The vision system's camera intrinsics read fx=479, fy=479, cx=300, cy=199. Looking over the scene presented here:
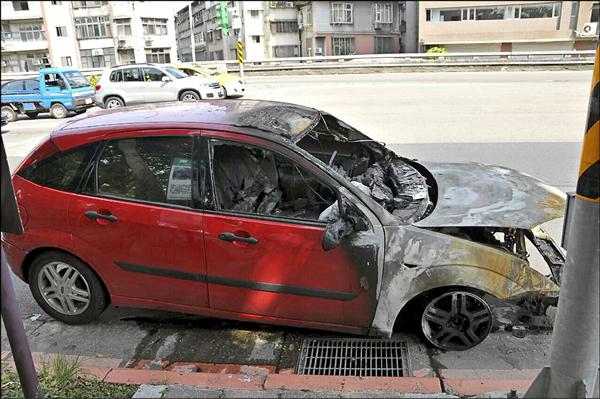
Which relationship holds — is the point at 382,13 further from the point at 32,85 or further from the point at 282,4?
the point at 32,85

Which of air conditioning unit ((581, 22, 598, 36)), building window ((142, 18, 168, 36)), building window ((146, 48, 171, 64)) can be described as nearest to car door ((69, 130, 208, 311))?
air conditioning unit ((581, 22, 598, 36))

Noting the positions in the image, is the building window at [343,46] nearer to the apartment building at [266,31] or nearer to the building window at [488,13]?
the apartment building at [266,31]

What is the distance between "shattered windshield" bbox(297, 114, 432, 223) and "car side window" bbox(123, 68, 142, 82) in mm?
14197

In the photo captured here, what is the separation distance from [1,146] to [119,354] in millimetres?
2067

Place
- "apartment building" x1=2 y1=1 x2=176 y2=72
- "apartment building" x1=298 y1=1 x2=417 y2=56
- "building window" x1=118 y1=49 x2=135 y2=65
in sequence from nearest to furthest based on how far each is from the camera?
"apartment building" x1=2 y1=1 x2=176 y2=72, "building window" x1=118 y1=49 x2=135 y2=65, "apartment building" x1=298 y1=1 x2=417 y2=56

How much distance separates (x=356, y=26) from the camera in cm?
5097

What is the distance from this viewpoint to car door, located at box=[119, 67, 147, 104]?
16.6 metres

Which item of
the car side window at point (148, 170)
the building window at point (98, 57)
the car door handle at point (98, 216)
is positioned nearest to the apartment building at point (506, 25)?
the building window at point (98, 57)

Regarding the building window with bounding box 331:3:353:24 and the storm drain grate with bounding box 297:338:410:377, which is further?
the building window with bounding box 331:3:353:24

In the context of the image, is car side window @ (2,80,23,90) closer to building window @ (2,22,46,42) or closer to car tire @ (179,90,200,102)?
car tire @ (179,90,200,102)

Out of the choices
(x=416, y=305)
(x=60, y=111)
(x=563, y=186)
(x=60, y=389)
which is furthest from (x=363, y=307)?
(x=60, y=111)

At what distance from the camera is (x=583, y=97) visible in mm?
14453

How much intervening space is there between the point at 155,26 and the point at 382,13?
942 inches

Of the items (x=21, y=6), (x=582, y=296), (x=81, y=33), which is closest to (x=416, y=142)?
(x=582, y=296)
